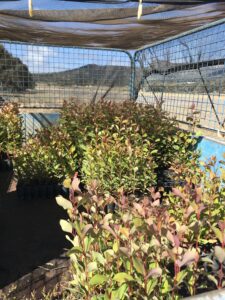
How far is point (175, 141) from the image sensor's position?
12.6 ft

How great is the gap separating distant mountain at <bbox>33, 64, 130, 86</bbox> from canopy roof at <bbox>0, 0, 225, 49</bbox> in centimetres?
161

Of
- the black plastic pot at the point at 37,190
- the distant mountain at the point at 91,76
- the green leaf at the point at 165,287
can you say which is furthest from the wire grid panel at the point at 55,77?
the green leaf at the point at 165,287

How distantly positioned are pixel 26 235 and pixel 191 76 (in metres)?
3.30

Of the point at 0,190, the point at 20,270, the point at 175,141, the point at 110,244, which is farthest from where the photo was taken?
Result: the point at 0,190

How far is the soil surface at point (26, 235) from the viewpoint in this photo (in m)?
2.59

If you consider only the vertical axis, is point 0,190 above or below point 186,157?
below

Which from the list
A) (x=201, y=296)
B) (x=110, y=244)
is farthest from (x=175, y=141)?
(x=201, y=296)

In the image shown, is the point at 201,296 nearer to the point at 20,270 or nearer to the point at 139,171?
the point at 20,270

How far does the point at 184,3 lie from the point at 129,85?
3.98 meters

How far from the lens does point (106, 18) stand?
335 cm

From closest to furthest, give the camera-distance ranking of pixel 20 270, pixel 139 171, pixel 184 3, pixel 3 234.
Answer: pixel 20 270 → pixel 184 3 → pixel 3 234 → pixel 139 171

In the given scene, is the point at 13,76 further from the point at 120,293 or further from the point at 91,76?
the point at 120,293

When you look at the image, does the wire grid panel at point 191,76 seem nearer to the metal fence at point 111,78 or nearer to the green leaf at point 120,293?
the metal fence at point 111,78

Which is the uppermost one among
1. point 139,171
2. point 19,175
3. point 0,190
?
point 139,171
